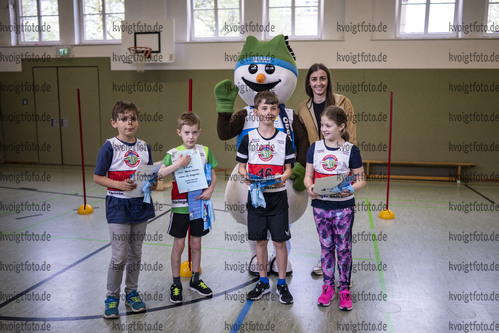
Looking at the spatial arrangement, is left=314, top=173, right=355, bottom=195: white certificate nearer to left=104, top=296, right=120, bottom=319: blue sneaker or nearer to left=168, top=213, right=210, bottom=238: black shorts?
left=168, top=213, right=210, bottom=238: black shorts

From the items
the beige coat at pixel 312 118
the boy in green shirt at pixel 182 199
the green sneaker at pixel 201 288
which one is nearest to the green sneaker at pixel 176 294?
the boy in green shirt at pixel 182 199

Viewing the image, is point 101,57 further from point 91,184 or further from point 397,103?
point 397,103

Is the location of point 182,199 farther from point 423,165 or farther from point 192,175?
point 423,165

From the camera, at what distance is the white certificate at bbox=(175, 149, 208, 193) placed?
9.02 feet

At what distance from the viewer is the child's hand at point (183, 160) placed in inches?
106

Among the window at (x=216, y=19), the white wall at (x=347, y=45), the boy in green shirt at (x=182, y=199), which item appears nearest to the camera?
the boy in green shirt at (x=182, y=199)

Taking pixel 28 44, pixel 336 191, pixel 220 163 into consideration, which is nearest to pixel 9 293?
pixel 336 191

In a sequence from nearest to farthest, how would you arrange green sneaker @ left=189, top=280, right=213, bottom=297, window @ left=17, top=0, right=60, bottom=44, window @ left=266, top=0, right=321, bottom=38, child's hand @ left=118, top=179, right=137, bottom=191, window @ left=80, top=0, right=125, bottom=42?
child's hand @ left=118, top=179, right=137, bottom=191 → green sneaker @ left=189, top=280, right=213, bottom=297 → window @ left=266, top=0, right=321, bottom=38 → window @ left=80, top=0, right=125, bottom=42 → window @ left=17, top=0, right=60, bottom=44

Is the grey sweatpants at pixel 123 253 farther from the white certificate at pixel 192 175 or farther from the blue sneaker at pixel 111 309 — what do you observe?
the white certificate at pixel 192 175

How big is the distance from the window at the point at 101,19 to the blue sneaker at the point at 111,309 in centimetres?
814

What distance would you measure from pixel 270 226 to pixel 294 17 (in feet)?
23.0

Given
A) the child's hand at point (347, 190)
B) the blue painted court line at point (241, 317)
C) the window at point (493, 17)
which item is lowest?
the blue painted court line at point (241, 317)

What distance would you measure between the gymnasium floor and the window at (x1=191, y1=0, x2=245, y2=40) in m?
4.85

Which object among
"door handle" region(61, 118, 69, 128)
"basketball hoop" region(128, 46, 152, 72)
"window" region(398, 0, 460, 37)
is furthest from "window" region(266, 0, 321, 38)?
"door handle" region(61, 118, 69, 128)
